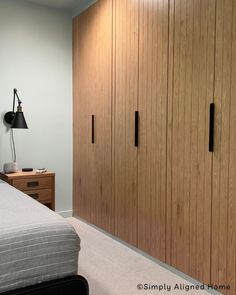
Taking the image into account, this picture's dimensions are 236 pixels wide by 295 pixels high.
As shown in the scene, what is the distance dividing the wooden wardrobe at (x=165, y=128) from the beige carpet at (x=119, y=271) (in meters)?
0.11

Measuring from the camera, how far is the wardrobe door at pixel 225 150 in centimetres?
187

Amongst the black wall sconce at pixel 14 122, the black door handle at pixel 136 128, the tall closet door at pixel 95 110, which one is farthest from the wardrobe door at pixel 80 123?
the black door handle at pixel 136 128

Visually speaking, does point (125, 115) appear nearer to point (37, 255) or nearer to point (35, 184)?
point (35, 184)

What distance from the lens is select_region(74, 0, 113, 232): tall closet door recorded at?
3.14 meters

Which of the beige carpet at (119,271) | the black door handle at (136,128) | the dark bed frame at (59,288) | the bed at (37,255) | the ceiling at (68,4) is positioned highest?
the ceiling at (68,4)

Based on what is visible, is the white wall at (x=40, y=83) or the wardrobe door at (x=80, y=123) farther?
the wardrobe door at (x=80, y=123)

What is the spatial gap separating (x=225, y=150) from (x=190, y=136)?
1.03 ft

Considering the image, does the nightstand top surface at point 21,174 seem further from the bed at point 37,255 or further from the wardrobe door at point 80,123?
the bed at point 37,255

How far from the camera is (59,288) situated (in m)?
1.45

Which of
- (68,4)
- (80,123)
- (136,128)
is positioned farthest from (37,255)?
(68,4)

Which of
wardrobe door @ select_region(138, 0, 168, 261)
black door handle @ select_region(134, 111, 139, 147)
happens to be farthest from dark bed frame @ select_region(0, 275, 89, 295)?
black door handle @ select_region(134, 111, 139, 147)

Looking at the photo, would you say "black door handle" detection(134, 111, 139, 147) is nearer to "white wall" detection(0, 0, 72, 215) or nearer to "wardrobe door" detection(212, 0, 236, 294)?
"wardrobe door" detection(212, 0, 236, 294)

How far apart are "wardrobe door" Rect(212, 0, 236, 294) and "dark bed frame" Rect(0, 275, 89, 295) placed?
968 mm

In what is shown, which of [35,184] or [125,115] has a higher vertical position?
[125,115]
